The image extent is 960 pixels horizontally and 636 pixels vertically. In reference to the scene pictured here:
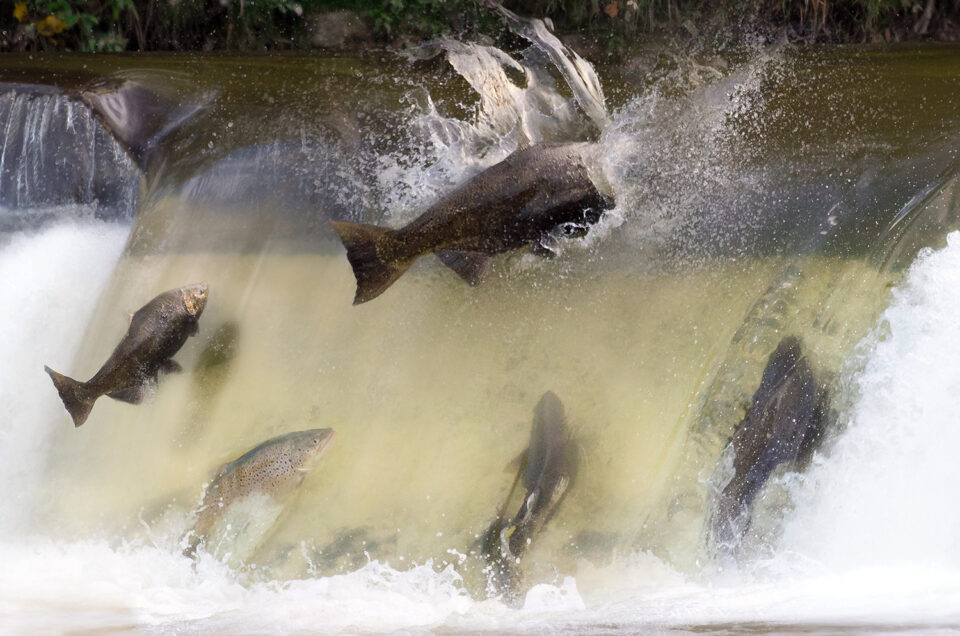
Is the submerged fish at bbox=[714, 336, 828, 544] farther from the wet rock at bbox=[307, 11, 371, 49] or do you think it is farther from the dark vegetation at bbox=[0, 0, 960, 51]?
the wet rock at bbox=[307, 11, 371, 49]

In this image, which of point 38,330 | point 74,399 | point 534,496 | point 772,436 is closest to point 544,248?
point 534,496

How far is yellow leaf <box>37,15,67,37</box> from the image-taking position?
461 centimetres

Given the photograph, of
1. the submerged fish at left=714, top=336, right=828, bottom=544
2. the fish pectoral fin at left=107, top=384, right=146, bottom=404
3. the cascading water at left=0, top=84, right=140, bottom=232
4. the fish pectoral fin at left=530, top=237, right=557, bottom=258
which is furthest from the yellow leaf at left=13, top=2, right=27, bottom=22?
the submerged fish at left=714, top=336, right=828, bottom=544

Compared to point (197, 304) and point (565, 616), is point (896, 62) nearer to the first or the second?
point (565, 616)

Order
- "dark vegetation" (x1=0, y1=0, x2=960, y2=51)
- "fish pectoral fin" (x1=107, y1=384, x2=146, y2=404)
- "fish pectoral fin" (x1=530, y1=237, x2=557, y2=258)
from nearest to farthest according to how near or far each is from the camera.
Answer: "fish pectoral fin" (x1=530, y1=237, x2=557, y2=258)
"fish pectoral fin" (x1=107, y1=384, x2=146, y2=404)
"dark vegetation" (x1=0, y1=0, x2=960, y2=51)

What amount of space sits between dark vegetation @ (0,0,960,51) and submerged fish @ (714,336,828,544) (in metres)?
2.03

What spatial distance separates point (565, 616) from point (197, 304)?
8.45 feet

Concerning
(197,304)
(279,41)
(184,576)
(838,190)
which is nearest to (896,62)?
(838,190)

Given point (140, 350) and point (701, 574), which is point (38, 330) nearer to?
point (140, 350)

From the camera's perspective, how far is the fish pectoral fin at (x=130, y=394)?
173 inches

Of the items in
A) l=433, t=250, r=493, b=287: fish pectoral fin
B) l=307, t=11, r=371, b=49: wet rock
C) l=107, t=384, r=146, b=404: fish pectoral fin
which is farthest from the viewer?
l=307, t=11, r=371, b=49: wet rock

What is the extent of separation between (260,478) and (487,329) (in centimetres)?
147

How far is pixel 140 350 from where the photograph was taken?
13.9 feet

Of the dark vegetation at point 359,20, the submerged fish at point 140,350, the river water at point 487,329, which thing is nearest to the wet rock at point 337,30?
the dark vegetation at point 359,20
